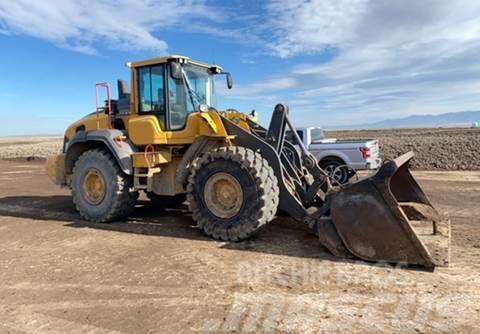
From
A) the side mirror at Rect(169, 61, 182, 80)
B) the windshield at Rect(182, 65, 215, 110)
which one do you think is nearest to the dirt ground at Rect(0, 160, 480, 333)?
the windshield at Rect(182, 65, 215, 110)

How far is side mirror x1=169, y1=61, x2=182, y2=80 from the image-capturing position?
21.5ft

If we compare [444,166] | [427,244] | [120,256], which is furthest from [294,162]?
[444,166]

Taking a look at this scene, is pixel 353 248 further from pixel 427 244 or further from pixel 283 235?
pixel 283 235

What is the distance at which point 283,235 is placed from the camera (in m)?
6.28

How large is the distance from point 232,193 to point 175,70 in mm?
2280

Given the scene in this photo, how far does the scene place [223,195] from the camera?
612cm

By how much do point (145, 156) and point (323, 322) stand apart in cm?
439

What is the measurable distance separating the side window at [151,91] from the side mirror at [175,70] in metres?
0.36

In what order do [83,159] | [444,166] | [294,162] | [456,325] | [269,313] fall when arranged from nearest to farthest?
[456,325], [269,313], [294,162], [83,159], [444,166]

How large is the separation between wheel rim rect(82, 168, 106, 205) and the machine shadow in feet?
1.51

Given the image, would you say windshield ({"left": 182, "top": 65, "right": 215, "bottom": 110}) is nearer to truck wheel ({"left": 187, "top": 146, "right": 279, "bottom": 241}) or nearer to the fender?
truck wheel ({"left": 187, "top": 146, "right": 279, "bottom": 241})

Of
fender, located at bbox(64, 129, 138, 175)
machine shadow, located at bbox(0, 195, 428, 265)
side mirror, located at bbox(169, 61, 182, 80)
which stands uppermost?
side mirror, located at bbox(169, 61, 182, 80)

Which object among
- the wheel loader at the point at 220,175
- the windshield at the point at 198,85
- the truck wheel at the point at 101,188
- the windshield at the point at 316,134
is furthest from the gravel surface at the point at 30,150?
the windshield at the point at 198,85

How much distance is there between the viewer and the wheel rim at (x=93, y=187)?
7.46 m
